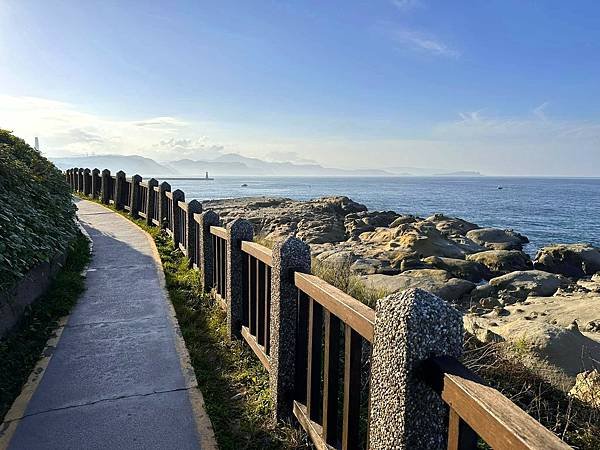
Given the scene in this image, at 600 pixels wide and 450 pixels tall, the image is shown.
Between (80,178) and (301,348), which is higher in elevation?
(80,178)

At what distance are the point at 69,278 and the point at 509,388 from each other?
6.38m

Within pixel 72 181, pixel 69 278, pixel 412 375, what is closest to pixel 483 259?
pixel 69 278

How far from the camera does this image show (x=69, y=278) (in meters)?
7.44

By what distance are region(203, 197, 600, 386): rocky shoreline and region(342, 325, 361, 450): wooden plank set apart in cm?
409

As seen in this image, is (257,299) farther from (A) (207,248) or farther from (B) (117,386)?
(A) (207,248)

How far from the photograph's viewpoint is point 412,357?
199 cm

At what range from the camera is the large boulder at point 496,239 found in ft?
79.8

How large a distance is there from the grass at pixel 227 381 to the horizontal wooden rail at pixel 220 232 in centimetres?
100

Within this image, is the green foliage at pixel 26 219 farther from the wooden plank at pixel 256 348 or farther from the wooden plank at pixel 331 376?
the wooden plank at pixel 331 376

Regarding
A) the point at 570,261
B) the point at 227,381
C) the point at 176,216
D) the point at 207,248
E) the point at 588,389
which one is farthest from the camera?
the point at 570,261

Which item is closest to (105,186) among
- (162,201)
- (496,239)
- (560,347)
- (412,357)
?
(162,201)

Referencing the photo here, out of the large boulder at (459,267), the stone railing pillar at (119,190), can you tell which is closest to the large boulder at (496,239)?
the large boulder at (459,267)

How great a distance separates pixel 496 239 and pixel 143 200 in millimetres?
18712

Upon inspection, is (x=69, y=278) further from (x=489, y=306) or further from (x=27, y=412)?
(x=489, y=306)
